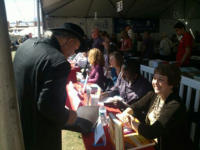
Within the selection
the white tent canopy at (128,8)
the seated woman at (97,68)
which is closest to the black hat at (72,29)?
the seated woman at (97,68)

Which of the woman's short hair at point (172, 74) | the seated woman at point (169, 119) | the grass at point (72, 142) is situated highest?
the woman's short hair at point (172, 74)

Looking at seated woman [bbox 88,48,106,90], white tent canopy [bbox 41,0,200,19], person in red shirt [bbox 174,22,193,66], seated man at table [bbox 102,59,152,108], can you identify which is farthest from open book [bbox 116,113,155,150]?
white tent canopy [bbox 41,0,200,19]

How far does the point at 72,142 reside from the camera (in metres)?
2.76

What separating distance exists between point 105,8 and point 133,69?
9.22m

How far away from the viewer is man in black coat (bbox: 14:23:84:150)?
1.08 meters

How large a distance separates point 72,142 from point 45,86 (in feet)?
6.41

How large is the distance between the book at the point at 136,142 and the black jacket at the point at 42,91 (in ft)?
1.63

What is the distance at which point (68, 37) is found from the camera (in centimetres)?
136

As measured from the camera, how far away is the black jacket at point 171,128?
1331 millimetres

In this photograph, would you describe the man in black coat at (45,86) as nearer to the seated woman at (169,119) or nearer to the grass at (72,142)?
the seated woman at (169,119)

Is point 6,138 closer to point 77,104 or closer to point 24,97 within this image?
point 24,97

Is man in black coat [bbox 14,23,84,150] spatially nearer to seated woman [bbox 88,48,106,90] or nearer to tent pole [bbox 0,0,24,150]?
tent pole [bbox 0,0,24,150]

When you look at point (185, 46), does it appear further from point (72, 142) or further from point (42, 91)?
point (42, 91)

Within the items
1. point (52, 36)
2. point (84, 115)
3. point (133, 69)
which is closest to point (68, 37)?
point (52, 36)
